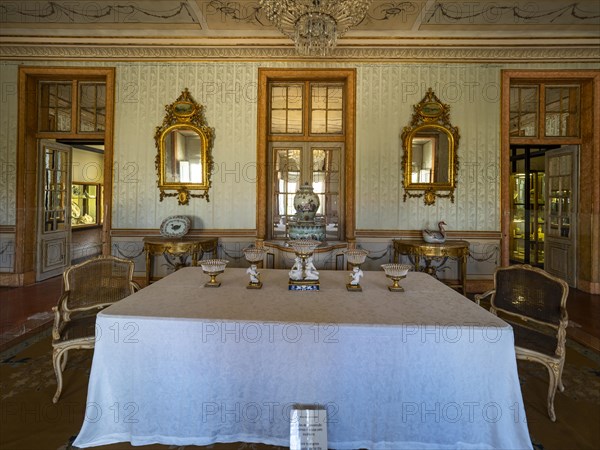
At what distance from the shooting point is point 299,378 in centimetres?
143

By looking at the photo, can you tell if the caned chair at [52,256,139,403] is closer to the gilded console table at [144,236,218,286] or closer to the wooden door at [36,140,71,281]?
the gilded console table at [144,236,218,286]

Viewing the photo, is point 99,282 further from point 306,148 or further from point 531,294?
point 306,148

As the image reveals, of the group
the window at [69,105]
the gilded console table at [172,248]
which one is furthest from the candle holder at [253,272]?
the window at [69,105]

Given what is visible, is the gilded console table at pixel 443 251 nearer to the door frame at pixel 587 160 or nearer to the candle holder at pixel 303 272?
the door frame at pixel 587 160

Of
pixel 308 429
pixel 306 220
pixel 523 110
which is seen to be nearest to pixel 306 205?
pixel 306 220

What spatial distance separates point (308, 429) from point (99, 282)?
178 centimetres

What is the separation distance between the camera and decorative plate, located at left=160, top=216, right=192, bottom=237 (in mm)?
4566

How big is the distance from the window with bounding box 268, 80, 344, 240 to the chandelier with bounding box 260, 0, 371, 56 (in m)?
1.97

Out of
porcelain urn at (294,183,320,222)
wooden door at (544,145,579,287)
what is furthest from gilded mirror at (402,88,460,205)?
wooden door at (544,145,579,287)

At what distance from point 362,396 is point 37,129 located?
19.7ft

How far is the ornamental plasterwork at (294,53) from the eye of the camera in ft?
15.4

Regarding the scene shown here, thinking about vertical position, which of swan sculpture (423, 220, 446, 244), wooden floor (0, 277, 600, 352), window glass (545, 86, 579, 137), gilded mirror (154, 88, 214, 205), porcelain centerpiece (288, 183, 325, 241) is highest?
window glass (545, 86, 579, 137)

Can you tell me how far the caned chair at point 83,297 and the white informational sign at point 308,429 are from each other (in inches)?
51.8

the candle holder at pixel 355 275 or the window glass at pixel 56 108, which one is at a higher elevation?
the window glass at pixel 56 108
